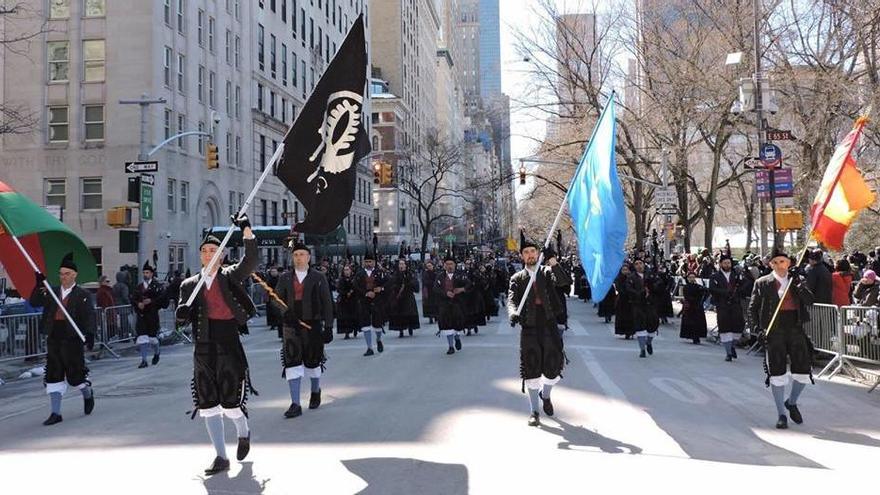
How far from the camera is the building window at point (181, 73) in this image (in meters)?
36.8

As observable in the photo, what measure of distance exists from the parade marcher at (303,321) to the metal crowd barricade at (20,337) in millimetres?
7398

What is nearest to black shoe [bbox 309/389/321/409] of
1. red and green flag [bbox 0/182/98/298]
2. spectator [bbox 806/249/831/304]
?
red and green flag [bbox 0/182/98/298]

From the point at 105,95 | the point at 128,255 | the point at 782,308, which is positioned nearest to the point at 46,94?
the point at 105,95

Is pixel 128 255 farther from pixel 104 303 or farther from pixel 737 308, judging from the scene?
pixel 737 308

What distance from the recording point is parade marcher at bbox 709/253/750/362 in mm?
13047

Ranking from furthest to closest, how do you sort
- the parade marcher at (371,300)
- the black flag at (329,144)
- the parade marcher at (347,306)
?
the parade marcher at (347,306) → the parade marcher at (371,300) → the black flag at (329,144)

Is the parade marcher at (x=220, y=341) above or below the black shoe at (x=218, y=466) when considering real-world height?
above

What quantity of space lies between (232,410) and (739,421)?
17.0 ft

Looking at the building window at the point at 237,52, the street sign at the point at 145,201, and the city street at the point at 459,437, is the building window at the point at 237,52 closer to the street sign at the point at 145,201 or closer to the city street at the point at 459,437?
the street sign at the point at 145,201

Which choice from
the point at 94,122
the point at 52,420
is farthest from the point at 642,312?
the point at 94,122

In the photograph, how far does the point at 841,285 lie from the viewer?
491 inches

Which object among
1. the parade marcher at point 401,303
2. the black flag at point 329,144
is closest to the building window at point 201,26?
the parade marcher at point 401,303

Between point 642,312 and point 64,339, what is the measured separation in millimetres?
9193

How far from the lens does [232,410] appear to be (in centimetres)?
617
